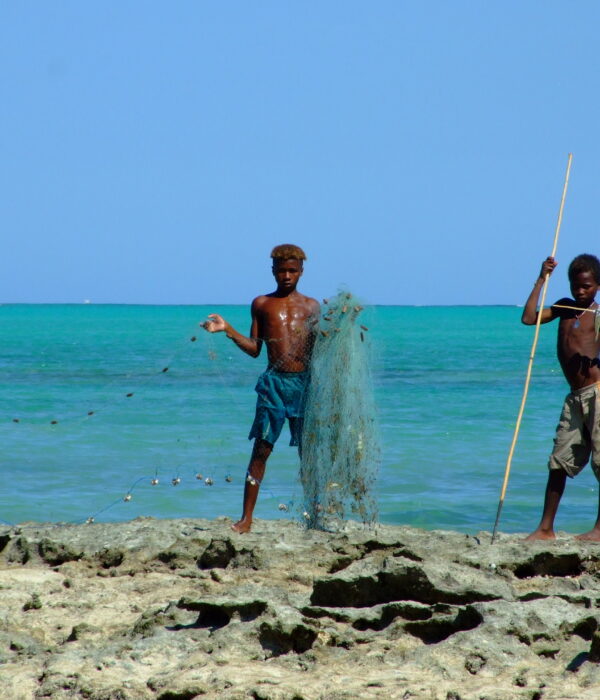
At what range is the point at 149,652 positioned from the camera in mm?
3812

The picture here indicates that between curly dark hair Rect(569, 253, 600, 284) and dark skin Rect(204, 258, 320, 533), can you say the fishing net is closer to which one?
dark skin Rect(204, 258, 320, 533)

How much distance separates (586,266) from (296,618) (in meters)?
2.70

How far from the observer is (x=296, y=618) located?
12.8 feet

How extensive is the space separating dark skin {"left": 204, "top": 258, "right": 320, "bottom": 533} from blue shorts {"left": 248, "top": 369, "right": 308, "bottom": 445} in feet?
0.13

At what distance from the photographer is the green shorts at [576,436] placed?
5.50 m

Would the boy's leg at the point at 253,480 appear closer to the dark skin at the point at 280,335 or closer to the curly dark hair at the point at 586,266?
the dark skin at the point at 280,335

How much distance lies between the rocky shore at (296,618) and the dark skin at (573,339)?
18cm

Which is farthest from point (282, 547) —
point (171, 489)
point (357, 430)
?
point (171, 489)

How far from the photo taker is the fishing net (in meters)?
5.63

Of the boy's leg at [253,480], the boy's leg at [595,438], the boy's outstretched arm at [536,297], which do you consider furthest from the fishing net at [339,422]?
the boy's leg at [595,438]

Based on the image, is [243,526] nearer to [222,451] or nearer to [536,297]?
[536,297]

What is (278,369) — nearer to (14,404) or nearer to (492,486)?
(492,486)

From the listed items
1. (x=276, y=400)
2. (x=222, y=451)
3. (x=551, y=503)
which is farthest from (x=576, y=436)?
(x=222, y=451)

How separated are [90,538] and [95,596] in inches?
36.3
